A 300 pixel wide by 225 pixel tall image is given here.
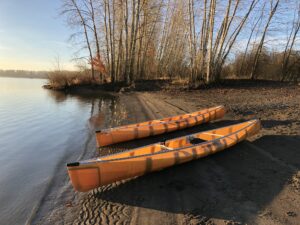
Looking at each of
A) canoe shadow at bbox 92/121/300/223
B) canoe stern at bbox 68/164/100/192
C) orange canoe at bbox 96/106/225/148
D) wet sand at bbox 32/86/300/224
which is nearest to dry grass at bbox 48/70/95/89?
orange canoe at bbox 96/106/225/148

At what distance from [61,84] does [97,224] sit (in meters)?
21.6

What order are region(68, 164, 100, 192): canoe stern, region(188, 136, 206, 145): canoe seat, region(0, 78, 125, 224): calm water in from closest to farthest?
1. region(68, 164, 100, 192): canoe stern
2. region(0, 78, 125, 224): calm water
3. region(188, 136, 206, 145): canoe seat

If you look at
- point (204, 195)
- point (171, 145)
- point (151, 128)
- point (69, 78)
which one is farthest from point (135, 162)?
point (69, 78)

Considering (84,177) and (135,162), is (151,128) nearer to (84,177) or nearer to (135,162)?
(135,162)

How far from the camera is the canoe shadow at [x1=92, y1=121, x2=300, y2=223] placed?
3041 millimetres

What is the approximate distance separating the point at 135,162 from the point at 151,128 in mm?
2530

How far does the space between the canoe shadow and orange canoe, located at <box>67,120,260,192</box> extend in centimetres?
19

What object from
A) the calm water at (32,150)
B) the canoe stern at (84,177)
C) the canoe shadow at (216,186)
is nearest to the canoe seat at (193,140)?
the canoe shadow at (216,186)

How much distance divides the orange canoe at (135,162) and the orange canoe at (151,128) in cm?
129

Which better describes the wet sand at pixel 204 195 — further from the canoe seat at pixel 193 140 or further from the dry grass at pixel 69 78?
the dry grass at pixel 69 78

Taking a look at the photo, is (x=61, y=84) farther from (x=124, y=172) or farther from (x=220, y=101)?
(x=124, y=172)

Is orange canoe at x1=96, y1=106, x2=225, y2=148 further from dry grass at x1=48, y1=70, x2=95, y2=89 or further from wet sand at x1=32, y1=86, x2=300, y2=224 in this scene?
dry grass at x1=48, y1=70, x2=95, y2=89

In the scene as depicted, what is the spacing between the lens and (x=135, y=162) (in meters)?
3.68

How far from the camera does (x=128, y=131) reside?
5.86 meters
